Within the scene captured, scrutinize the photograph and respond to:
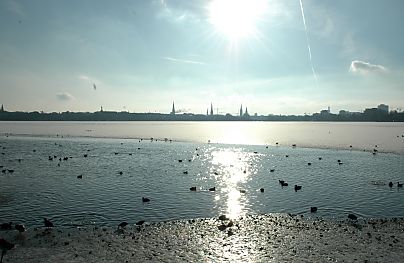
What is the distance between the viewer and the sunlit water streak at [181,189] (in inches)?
965

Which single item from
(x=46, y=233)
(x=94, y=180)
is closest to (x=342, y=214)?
(x=46, y=233)

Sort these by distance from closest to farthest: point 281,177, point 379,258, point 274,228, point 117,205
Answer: point 379,258, point 274,228, point 117,205, point 281,177

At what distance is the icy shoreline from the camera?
1623cm

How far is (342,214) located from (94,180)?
23472mm

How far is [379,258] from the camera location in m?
16.1

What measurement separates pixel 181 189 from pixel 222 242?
14.3m

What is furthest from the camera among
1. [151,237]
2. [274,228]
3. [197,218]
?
[197,218]

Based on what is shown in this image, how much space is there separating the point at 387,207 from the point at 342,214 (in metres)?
4.45

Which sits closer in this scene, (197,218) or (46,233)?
(46,233)

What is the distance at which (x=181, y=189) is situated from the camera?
1272 inches

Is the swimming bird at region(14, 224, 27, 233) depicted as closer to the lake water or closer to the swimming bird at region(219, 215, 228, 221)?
the lake water

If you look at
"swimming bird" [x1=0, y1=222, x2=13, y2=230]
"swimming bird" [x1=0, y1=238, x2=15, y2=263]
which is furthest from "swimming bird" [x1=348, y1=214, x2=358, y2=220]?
"swimming bird" [x1=0, y1=222, x2=13, y2=230]

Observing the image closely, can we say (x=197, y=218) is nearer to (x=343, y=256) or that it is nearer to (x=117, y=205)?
(x=117, y=205)

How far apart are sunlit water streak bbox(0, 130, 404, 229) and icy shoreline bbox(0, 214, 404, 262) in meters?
2.38
